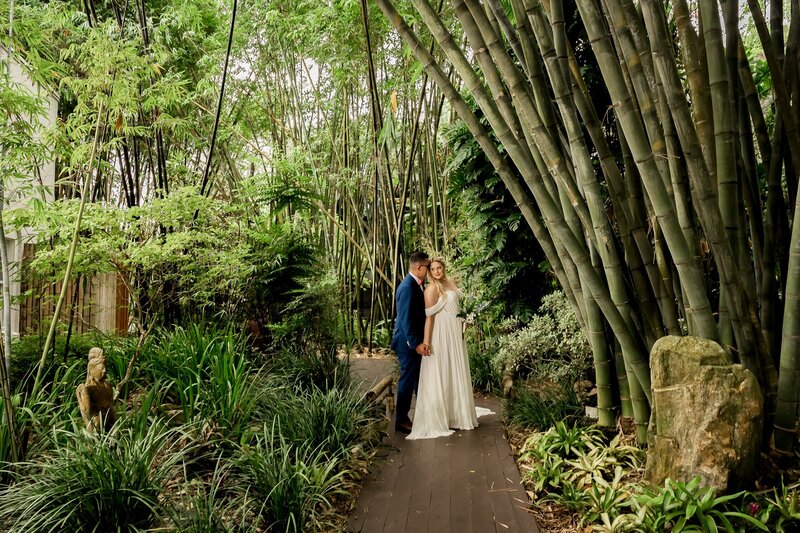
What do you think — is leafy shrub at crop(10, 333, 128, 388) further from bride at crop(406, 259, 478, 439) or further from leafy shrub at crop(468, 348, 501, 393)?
leafy shrub at crop(468, 348, 501, 393)

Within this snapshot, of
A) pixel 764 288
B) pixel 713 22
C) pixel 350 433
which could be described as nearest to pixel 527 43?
pixel 713 22

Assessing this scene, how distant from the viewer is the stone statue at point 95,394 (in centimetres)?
247

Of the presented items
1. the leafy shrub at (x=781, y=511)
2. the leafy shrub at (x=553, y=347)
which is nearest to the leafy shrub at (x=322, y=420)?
the leafy shrub at (x=553, y=347)

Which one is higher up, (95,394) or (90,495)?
(95,394)

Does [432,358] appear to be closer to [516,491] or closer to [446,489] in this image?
[446,489]

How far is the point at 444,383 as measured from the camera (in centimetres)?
371

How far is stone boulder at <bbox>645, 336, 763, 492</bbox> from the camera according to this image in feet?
6.27

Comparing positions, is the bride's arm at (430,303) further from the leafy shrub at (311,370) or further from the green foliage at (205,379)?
the green foliage at (205,379)

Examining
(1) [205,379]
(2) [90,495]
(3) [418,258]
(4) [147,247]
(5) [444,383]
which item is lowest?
(2) [90,495]

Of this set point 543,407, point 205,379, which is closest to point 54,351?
point 205,379

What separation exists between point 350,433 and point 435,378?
818 millimetres

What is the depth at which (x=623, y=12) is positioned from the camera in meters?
1.88

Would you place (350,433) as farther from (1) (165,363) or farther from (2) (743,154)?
(2) (743,154)

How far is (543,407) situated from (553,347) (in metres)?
0.58
